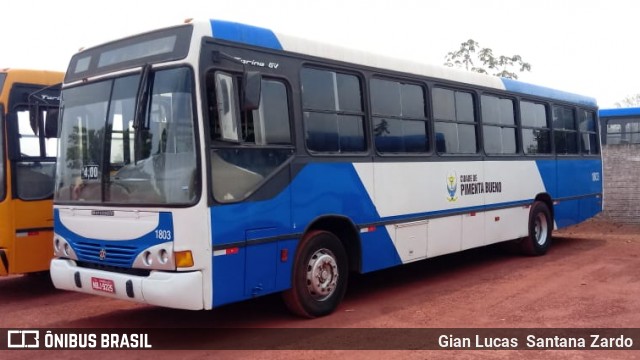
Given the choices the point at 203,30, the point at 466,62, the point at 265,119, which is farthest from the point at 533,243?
the point at 466,62

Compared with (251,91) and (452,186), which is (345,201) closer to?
(251,91)

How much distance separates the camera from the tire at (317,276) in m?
6.71

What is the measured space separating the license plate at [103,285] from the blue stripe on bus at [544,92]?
24.4 feet

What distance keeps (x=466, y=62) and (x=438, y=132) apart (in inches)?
741

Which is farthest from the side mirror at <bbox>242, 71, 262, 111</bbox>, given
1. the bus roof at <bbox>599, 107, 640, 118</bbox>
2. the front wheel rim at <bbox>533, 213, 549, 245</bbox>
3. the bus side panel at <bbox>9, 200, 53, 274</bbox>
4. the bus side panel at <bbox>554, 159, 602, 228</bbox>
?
the bus roof at <bbox>599, 107, 640, 118</bbox>

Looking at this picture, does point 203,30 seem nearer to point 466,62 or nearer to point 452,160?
point 452,160

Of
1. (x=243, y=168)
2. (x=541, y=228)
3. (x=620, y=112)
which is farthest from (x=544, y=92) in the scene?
(x=620, y=112)

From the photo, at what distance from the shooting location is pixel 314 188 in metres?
6.90

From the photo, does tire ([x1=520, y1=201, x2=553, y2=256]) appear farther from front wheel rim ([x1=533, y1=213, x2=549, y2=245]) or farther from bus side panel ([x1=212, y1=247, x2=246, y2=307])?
bus side panel ([x1=212, y1=247, x2=246, y2=307])

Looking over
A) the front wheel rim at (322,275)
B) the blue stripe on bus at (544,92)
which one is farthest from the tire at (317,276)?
the blue stripe on bus at (544,92)

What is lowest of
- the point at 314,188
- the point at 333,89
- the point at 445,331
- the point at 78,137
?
the point at 445,331

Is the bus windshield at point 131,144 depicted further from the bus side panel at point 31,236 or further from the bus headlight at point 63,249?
the bus side panel at point 31,236

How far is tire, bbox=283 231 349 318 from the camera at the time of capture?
671 cm

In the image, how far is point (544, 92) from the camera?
1193cm
